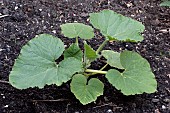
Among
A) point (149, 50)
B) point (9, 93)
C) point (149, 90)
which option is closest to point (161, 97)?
point (149, 90)

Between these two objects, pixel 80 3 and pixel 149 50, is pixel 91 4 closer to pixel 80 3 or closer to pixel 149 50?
pixel 80 3

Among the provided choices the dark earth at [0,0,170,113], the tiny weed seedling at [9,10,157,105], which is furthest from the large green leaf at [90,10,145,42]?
the dark earth at [0,0,170,113]

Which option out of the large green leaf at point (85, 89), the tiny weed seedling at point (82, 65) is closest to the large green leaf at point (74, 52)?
the tiny weed seedling at point (82, 65)

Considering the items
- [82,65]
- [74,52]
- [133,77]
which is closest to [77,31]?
[74,52]

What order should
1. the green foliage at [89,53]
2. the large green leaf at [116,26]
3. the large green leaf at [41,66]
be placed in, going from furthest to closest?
the large green leaf at [116,26], the green foliage at [89,53], the large green leaf at [41,66]

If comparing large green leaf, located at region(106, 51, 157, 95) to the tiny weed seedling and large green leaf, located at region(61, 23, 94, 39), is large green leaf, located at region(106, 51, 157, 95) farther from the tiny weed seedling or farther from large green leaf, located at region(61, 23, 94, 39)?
large green leaf, located at region(61, 23, 94, 39)

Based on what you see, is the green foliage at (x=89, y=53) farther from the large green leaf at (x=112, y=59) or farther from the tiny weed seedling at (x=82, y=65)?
the large green leaf at (x=112, y=59)

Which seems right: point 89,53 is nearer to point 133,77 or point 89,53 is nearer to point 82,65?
point 82,65
